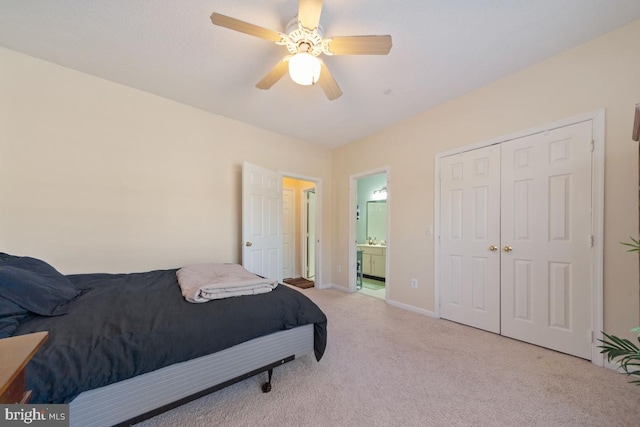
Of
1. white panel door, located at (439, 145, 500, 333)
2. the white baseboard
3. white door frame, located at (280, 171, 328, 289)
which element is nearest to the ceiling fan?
white panel door, located at (439, 145, 500, 333)

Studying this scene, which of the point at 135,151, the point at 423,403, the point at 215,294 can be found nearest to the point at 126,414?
the point at 215,294

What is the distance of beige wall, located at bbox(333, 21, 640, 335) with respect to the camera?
183 cm

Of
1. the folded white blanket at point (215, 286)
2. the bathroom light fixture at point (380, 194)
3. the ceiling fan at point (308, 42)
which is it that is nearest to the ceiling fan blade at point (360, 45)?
the ceiling fan at point (308, 42)

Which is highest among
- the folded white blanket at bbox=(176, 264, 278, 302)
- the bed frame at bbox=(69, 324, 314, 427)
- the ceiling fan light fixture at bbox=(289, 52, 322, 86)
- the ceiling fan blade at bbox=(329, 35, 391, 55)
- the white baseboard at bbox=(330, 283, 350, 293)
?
the ceiling fan blade at bbox=(329, 35, 391, 55)

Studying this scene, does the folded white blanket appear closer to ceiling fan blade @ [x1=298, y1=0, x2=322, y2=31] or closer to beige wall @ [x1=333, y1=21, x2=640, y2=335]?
ceiling fan blade @ [x1=298, y1=0, x2=322, y2=31]

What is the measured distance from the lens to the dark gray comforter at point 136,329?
1038 mm

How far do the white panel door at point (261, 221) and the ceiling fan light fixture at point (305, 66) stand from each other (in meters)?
1.70

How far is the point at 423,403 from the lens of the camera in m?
1.53

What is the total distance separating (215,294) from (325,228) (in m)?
2.99

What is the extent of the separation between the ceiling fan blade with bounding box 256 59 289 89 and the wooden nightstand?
199 centimetres

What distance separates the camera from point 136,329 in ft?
4.04

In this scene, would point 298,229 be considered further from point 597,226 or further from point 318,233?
point 597,226

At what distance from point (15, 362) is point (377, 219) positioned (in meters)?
5.21

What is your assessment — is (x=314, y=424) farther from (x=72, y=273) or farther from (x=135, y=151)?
(x=135, y=151)
